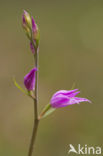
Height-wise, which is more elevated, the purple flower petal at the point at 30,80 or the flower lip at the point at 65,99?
the purple flower petal at the point at 30,80

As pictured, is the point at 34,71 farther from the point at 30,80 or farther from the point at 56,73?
the point at 56,73

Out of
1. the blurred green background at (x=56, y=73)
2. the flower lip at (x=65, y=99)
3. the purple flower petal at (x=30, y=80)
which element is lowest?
the blurred green background at (x=56, y=73)

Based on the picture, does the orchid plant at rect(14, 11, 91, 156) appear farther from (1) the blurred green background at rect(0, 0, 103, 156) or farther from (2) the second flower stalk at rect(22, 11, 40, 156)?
(1) the blurred green background at rect(0, 0, 103, 156)

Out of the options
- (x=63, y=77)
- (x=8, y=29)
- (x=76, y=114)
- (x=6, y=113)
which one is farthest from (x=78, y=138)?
(x=8, y=29)

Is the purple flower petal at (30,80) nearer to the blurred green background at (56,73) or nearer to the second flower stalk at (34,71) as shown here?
the second flower stalk at (34,71)

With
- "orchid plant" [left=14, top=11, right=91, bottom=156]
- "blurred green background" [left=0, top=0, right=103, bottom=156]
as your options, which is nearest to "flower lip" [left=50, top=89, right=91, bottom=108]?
"orchid plant" [left=14, top=11, right=91, bottom=156]

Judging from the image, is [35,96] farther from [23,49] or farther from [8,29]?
[8,29]

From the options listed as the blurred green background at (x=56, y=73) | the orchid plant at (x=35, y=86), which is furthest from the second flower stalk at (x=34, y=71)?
the blurred green background at (x=56, y=73)

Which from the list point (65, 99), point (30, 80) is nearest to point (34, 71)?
point (30, 80)

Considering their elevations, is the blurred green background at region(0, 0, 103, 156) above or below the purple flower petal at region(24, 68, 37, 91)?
below
